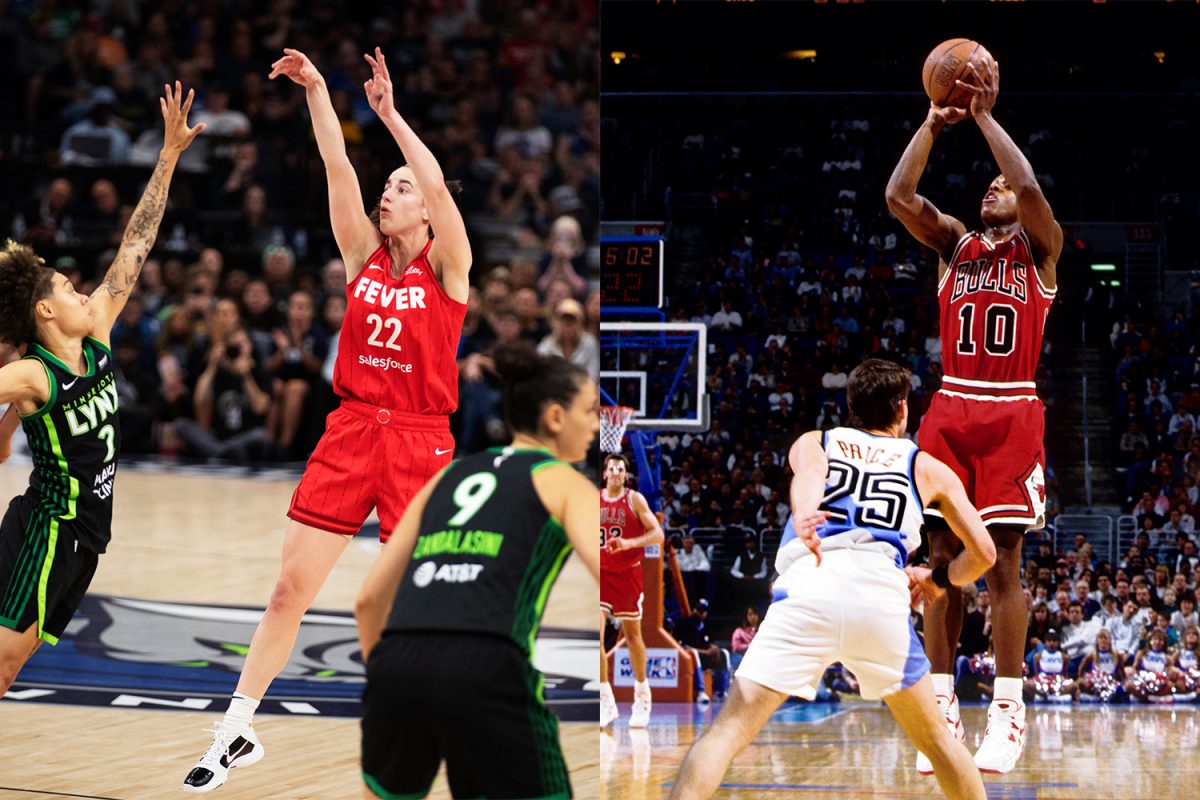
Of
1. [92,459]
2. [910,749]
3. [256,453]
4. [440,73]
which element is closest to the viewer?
[92,459]

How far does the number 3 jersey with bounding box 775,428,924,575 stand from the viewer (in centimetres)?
417

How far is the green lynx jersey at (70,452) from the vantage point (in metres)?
4.57

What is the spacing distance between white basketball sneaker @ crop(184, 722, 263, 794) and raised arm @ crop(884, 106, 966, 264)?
109 inches

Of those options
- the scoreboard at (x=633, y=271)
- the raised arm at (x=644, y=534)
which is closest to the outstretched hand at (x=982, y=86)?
the scoreboard at (x=633, y=271)

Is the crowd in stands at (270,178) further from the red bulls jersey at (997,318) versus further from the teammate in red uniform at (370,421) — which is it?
the teammate in red uniform at (370,421)

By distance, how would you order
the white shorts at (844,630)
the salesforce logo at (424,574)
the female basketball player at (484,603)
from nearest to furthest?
the female basketball player at (484,603) < the salesforce logo at (424,574) < the white shorts at (844,630)

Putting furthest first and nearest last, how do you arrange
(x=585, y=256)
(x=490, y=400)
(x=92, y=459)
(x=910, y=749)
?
(x=585, y=256), (x=490, y=400), (x=910, y=749), (x=92, y=459)

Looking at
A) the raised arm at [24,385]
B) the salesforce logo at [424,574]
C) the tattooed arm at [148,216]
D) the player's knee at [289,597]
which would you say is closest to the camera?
the salesforce logo at [424,574]

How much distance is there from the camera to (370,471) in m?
4.79

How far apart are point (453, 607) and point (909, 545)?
1.59 metres

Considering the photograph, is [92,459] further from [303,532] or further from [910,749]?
[910,749]

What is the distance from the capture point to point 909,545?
4207 millimetres

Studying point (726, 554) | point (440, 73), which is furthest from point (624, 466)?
point (440, 73)

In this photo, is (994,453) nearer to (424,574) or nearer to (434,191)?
(434,191)
